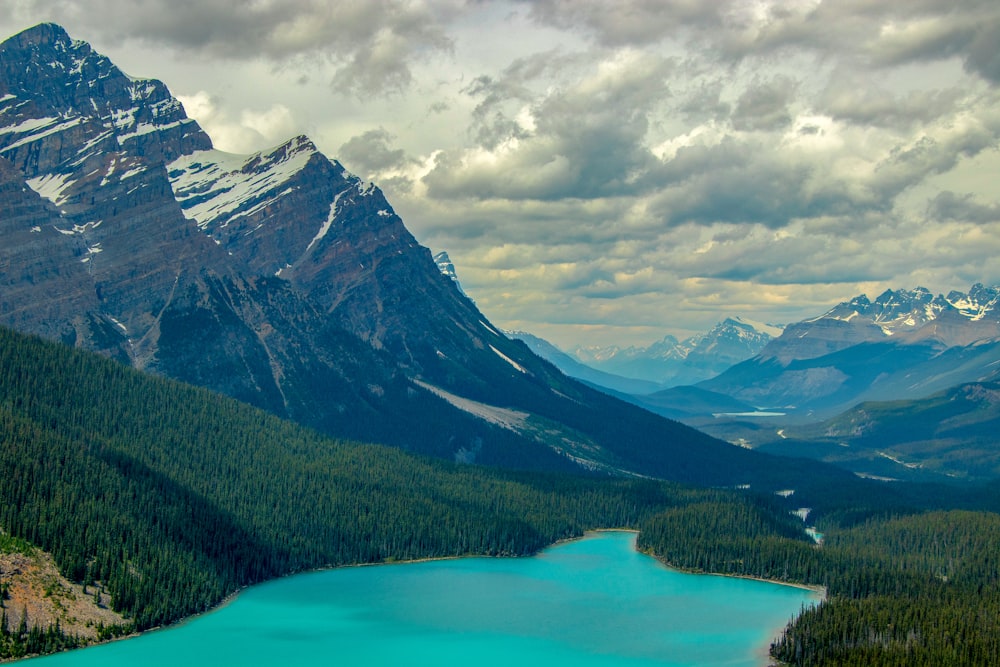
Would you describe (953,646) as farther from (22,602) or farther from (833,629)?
(22,602)

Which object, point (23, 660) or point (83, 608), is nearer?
point (23, 660)

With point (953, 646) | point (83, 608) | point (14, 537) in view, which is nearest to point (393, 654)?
point (83, 608)

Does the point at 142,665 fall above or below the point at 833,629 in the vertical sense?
below

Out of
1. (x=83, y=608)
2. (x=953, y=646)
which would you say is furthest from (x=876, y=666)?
(x=83, y=608)

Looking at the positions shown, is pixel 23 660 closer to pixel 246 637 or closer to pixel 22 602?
pixel 22 602

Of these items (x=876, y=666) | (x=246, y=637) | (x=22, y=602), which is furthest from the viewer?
(x=246, y=637)

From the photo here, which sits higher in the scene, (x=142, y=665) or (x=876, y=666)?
(x=876, y=666)

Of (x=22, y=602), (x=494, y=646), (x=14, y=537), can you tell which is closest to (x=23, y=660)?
(x=22, y=602)

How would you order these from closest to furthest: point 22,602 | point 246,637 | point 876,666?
point 876,666 → point 22,602 → point 246,637
